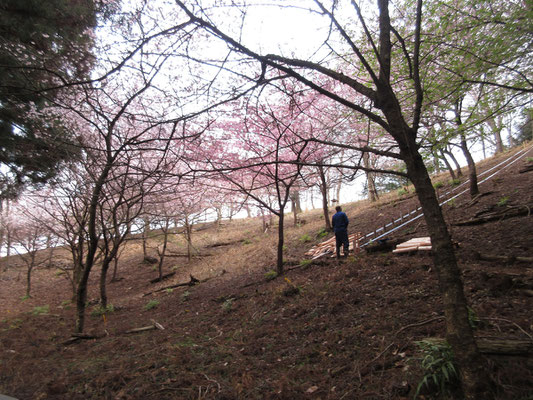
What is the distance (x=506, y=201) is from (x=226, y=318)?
8599 mm

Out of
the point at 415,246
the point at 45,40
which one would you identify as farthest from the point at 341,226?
the point at 45,40

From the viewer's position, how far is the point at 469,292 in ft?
13.2

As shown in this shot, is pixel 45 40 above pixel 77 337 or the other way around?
above

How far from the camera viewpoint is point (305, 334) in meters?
4.43

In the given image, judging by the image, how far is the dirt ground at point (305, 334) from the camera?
303 centimetres

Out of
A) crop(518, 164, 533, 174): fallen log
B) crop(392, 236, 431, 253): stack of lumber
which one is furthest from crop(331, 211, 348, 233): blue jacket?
crop(518, 164, 533, 174): fallen log

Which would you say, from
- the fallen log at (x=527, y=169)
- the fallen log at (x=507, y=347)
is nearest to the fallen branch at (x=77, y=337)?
the fallen log at (x=507, y=347)

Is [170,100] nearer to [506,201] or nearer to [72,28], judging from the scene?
[72,28]

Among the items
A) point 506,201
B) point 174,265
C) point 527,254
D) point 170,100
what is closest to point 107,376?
point 170,100

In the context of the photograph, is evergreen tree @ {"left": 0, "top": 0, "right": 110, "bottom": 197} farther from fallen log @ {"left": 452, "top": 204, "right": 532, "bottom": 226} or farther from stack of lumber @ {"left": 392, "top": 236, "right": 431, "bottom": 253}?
fallen log @ {"left": 452, "top": 204, "right": 532, "bottom": 226}

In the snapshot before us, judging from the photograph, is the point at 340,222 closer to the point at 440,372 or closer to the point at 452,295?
the point at 440,372

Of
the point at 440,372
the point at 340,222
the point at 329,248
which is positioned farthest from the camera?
the point at 329,248

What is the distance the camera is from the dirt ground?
9.95 feet

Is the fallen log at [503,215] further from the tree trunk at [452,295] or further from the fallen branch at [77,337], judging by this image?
the fallen branch at [77,337]
